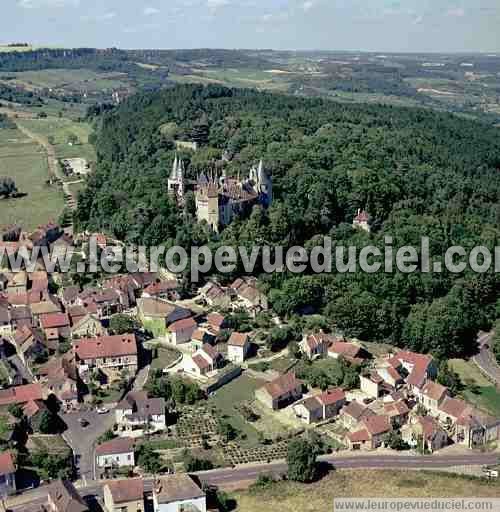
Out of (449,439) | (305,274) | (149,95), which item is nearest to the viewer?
(449,439)

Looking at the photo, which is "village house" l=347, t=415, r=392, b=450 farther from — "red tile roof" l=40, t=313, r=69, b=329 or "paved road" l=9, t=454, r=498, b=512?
"red tile roof" l=40, t=313, r=69, b=329

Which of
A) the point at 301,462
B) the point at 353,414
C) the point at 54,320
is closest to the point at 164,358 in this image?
the point at 54,320

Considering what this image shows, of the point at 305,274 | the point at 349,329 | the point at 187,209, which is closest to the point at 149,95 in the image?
the point at 187,209

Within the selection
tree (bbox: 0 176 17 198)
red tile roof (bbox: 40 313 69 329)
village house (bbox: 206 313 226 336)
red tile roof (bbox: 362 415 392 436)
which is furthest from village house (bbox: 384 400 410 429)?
tree (bbox: 0 176 17 198)

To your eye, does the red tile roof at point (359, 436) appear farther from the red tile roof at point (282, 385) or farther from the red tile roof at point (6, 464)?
the red tile roof at point (6, 464)

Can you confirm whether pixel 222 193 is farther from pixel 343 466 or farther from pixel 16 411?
pixel 343 466

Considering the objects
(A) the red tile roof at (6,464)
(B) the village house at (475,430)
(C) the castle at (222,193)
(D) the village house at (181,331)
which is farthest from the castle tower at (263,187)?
(A) the red tile roof at (6,464)

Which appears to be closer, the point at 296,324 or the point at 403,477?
the point at 403,477

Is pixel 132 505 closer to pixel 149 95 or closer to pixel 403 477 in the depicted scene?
pixel 403 477
